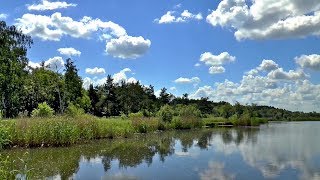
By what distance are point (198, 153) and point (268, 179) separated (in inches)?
290

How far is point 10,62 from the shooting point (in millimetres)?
40438

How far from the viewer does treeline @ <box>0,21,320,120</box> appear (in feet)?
134

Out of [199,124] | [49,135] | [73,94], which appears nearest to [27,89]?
[73,94]

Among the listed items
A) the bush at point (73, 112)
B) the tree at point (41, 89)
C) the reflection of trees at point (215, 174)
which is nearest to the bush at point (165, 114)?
the bush at point (73, 112)

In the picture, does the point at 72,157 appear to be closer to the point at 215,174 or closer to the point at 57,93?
the point at 215,174

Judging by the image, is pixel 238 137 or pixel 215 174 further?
pixel 238 137

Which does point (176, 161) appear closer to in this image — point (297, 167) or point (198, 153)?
point (198, 153)

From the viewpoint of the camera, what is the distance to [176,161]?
15.9 m

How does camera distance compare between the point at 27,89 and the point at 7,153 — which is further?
the point at 27,89

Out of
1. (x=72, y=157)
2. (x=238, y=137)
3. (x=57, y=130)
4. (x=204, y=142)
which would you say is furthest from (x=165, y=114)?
(x=72, y=157)

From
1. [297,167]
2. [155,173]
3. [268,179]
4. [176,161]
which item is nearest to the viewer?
[268,179]

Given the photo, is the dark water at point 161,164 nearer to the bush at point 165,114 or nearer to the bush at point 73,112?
the bush at point 73,112

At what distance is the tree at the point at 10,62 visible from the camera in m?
39.8

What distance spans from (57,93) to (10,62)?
20992 millimetres
